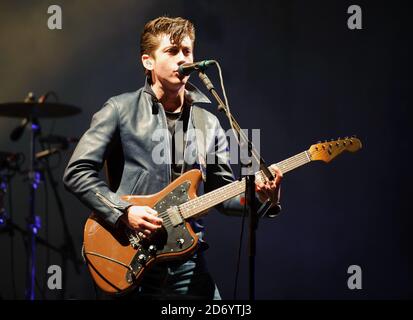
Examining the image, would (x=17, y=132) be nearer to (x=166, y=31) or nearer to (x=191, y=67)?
(x=166, y=31)

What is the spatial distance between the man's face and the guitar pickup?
0.68 meters

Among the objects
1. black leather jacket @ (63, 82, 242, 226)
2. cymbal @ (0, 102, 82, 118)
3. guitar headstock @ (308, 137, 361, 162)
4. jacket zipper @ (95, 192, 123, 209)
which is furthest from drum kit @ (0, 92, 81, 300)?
guitar headstock @ (308, 137, 361, 162)

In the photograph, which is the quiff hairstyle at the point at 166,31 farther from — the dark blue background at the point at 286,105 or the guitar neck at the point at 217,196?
the dark blue background at the point at 286,105

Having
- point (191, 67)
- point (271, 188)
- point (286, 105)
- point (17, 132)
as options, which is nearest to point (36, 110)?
point (17, 132)

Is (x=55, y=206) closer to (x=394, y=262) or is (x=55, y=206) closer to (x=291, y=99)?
(x=291, y=99)

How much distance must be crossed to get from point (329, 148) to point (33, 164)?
242 cm

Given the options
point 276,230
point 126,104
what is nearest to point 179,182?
point 126,104

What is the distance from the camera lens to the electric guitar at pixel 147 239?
263 centimetres

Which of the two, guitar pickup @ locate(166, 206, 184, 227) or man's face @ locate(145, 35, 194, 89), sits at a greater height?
man's face @ locate(145, 35, 194, 89)

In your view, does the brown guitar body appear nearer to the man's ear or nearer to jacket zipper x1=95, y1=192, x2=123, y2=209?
jacket zipper x1=95, y1=192, x2=123, y2=209

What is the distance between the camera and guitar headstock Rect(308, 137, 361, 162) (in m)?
3.08

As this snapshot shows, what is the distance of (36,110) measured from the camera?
416 cm

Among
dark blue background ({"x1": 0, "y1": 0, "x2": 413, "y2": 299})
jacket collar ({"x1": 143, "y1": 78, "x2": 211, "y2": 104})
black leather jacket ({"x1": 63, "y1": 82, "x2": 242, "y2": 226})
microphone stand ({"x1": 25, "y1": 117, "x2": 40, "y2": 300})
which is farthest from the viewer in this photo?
dark blue background ({"x1": 0, "y1": 0, "x2": 413, "y2": 299})

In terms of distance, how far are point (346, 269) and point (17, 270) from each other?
2.83 m
